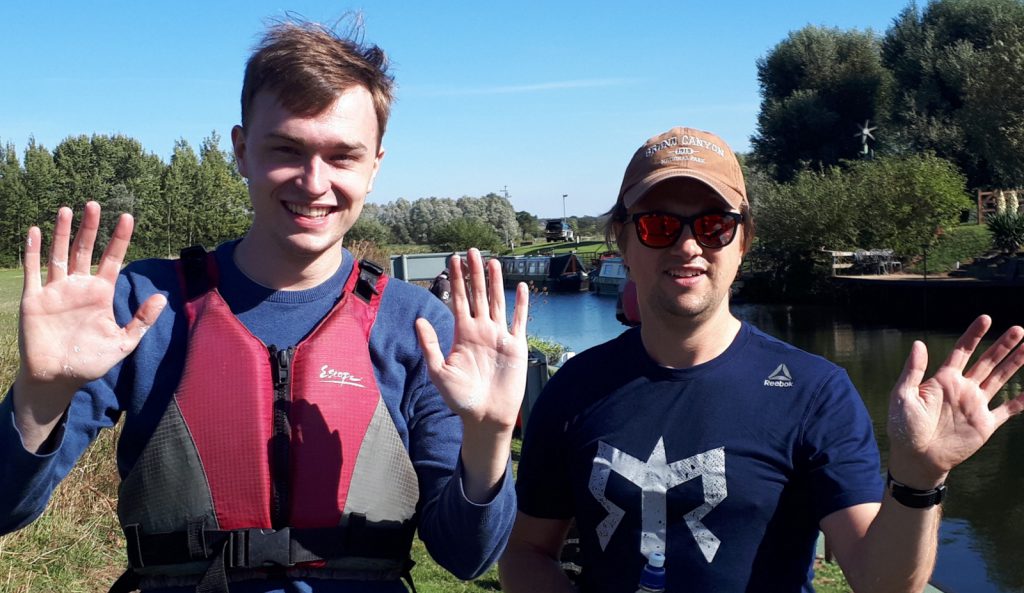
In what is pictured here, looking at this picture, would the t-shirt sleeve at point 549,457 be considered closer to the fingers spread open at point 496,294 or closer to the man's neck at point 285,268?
the fingers spread open at point 496,294

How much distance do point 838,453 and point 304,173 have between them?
55.8 inches

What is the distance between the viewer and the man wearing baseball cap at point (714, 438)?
6.78 feet

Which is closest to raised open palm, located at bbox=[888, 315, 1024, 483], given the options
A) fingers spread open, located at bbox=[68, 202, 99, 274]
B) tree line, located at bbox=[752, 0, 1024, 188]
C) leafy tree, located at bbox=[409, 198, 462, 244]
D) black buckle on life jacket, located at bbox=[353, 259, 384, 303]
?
black buckle on life jacket, located at bbox=[353, 259, 384, 303]

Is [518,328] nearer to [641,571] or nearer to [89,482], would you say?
[641,571]

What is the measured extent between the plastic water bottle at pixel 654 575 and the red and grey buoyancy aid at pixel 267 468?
0.57m

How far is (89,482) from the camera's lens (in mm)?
6488

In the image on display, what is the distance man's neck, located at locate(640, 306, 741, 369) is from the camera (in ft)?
7.99

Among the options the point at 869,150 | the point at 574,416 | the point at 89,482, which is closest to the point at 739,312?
the point at 869,150

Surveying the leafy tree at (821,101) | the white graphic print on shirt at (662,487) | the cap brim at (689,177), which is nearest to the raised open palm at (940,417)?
the white graphic print on shirt at (662,487)

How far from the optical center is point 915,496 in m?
2.02

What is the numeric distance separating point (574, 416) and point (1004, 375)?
1.03m

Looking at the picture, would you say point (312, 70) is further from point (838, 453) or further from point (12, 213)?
point (12, 213)

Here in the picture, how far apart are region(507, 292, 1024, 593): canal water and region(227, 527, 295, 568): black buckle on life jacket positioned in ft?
25.9

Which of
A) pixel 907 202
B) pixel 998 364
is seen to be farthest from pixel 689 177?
pixel 907 202
